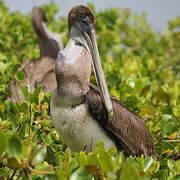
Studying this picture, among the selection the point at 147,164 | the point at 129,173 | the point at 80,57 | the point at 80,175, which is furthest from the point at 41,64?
the point at 129,173

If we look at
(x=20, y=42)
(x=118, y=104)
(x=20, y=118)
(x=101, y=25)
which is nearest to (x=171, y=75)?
(x=101, y=25)

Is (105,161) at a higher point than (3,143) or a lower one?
lower

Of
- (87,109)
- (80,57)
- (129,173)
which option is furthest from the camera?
(80,57)

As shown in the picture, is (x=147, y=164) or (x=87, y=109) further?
(x=87, y=109)

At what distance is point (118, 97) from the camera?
4805 mm

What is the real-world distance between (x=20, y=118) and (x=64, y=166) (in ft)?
3.77

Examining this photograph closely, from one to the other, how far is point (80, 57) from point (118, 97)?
566mm

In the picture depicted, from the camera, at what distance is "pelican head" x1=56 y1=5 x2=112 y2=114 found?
Result: 4234 mm

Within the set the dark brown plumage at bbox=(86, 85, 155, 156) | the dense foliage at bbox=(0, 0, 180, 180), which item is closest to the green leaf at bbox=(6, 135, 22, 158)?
the dense foliage at bbox=(0, 0, 180, 180)

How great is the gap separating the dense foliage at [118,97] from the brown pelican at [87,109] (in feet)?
0.48

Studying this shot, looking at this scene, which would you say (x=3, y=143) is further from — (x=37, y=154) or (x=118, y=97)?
(x=118, y=97)

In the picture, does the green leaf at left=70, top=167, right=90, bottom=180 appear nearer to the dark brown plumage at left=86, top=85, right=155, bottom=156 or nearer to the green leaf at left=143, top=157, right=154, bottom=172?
the green leaf at left=143, top=157, right=154, bottom=172

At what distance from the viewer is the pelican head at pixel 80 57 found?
4234 millimetres

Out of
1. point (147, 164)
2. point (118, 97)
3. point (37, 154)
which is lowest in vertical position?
point (118, 97)
